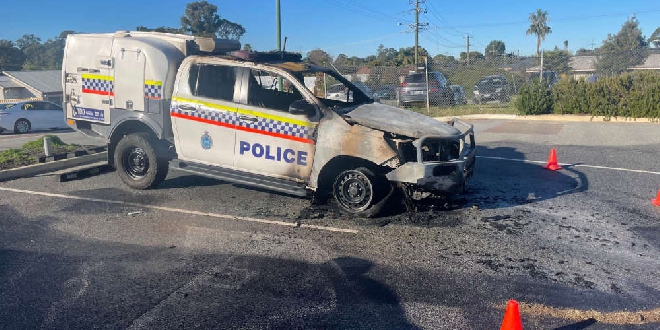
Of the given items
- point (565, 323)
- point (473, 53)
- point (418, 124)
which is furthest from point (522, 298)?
point (473, 53)

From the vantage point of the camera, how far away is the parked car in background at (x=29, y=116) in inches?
815

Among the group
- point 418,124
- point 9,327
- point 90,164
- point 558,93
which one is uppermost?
point 558,93

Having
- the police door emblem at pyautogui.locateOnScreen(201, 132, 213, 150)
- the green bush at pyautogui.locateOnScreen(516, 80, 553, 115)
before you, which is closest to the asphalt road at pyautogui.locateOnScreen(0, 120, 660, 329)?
the police door emblem at pyautogui.locateOnScreen(201, 132, 213, 150)

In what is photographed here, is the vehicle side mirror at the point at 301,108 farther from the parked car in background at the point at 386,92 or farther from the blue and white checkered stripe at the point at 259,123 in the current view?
the parked car in background at the point at 386,92

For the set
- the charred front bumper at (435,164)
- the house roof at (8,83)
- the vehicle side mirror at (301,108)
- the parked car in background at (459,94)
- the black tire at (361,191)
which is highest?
the house roof at (8,83)

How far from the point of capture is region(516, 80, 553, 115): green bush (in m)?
18.0

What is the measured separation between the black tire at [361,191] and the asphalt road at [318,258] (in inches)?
6.4

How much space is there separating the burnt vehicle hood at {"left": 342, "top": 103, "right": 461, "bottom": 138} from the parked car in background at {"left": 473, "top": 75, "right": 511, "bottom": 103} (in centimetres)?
1536

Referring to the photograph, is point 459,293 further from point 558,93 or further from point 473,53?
point 473,53

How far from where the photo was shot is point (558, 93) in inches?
704

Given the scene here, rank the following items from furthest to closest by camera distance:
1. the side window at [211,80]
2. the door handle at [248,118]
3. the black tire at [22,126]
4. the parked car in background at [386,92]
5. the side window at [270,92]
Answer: the parked car in background at [386,92] → the black tire at [22,126] → the side window at [211,80] → the side window at [270,92] → the door handle at [248,118]

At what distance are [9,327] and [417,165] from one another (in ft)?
13.9

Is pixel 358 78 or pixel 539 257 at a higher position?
pixel 358 78

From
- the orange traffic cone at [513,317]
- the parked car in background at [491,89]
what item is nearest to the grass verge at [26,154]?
the orange traffic cone at [513,317]
